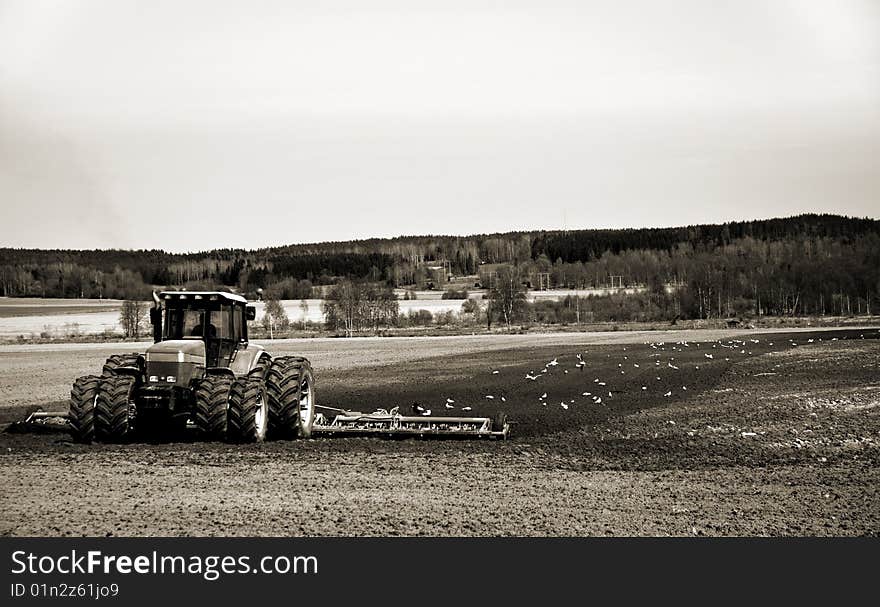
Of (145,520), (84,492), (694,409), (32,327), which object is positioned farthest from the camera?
(32,327)

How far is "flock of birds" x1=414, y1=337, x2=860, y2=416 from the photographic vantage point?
24669 mm

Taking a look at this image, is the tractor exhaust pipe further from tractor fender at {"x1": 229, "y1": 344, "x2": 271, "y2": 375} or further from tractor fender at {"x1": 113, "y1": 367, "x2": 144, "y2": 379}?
tractor fender at {"x1": 229, "y1": 344, "x2": 271, "y2": 375}

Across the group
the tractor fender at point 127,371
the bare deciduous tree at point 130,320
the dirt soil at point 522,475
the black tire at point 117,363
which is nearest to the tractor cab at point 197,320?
the black tire at point 117,363

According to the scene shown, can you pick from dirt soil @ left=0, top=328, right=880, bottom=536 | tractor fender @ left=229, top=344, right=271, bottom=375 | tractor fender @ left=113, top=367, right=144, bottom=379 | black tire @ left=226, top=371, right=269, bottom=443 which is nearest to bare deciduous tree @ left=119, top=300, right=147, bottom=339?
dirt soil @ left=0, top=328, right=880, bottom=536

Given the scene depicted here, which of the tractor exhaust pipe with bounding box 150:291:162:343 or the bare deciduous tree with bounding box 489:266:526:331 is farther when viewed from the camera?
the bare deciduous tree with bounding box 489:266:526:331

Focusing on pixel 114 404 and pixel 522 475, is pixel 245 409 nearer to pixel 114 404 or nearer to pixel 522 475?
pixel 114 404

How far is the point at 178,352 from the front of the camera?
15.5 m

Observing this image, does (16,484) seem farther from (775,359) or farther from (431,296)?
(431,296)

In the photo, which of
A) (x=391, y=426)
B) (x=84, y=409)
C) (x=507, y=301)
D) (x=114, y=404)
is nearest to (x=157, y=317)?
(x=114, y=404)

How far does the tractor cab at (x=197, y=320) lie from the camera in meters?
16.6

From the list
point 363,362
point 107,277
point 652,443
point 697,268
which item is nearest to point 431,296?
point 697,268

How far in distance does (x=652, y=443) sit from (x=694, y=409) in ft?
17.9

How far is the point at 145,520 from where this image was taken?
10.5 m

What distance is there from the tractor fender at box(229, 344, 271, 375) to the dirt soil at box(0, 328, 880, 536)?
155 cm
